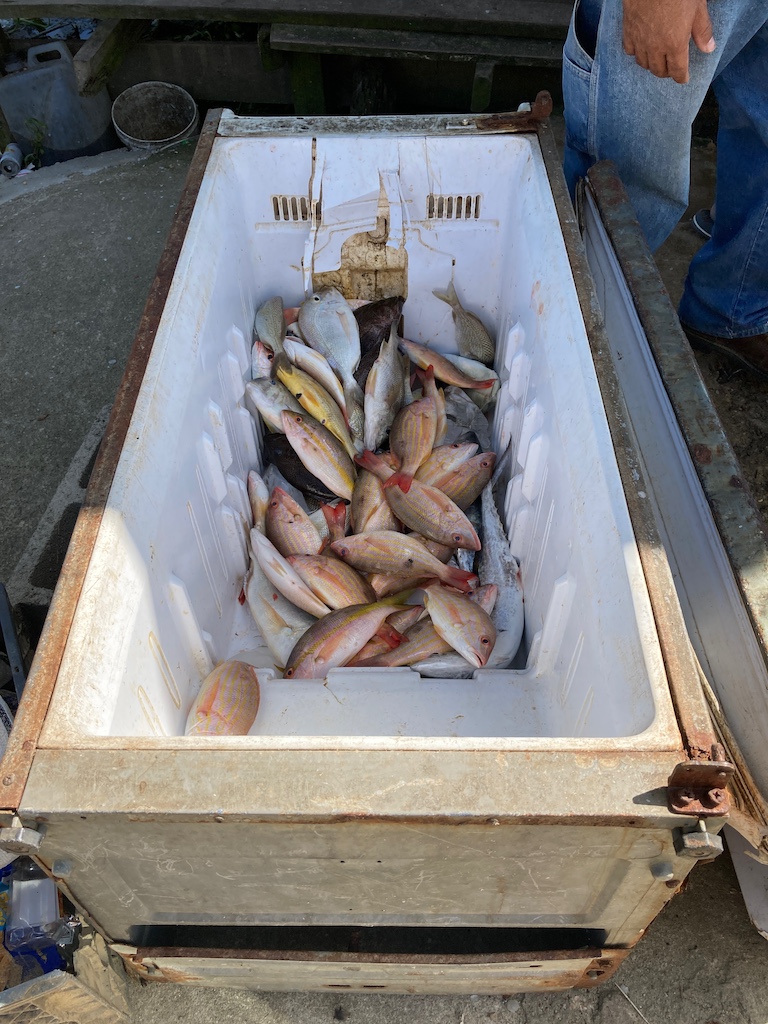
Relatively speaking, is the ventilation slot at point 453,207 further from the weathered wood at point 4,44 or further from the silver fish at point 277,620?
the weathered wood at point 4,44

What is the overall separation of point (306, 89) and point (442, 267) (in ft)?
7.99

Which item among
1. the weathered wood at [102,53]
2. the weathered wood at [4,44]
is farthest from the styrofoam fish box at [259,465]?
the weathered wood at [4,44]

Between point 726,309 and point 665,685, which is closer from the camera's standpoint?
point 665,685

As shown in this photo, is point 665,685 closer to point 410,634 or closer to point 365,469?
point 410,634

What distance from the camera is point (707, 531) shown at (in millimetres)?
1556

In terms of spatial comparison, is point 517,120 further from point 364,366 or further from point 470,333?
point 364,366

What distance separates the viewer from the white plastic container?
41.2 inches

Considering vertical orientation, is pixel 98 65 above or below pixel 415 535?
above

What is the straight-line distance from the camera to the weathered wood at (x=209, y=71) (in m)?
4.67

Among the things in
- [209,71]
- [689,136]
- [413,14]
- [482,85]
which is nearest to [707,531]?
[689,136]

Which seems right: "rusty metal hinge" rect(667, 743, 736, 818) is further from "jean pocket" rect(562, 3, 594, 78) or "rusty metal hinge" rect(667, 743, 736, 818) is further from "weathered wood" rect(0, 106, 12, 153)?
"weathered wood" rect(0, 106, 12, 153)

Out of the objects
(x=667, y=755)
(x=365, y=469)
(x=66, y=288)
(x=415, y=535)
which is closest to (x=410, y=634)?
(x=415, y=535)

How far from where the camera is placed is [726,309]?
9.18 ft

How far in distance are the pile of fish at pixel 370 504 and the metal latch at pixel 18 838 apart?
2.10 feet
